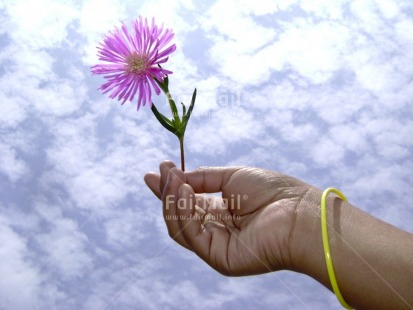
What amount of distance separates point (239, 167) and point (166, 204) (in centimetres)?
35

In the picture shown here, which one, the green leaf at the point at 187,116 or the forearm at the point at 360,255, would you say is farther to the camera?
the green leaf at the point at 187,116

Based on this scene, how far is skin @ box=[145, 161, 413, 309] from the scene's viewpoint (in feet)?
5.63

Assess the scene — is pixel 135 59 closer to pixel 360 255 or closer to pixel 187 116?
pixel 187 116

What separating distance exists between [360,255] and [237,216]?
0.54m

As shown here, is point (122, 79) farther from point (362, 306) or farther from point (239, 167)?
point (362, 306)

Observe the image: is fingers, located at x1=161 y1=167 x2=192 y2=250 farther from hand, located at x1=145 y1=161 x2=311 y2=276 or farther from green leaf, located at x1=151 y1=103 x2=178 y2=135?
green leaf, located at x1=151 y1=103 x2=178 y2=135

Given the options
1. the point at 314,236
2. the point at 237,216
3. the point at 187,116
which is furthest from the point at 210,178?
the point at 314,236

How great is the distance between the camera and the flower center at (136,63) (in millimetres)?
2062

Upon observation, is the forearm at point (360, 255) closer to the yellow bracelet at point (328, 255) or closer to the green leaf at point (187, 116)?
the yellow bracelet at point (328, 255)

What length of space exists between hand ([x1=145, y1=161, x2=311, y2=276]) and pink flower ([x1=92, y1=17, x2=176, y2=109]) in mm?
328

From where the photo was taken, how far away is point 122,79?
2.14 metres

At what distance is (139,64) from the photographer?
2090mm

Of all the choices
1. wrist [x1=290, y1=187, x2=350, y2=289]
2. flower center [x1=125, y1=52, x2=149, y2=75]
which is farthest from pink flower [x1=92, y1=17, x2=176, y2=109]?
wrist [x1=290, y1=187, x2=350, y2=289]

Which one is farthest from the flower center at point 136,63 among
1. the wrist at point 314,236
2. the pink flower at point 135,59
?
the wrist at point 314,236
